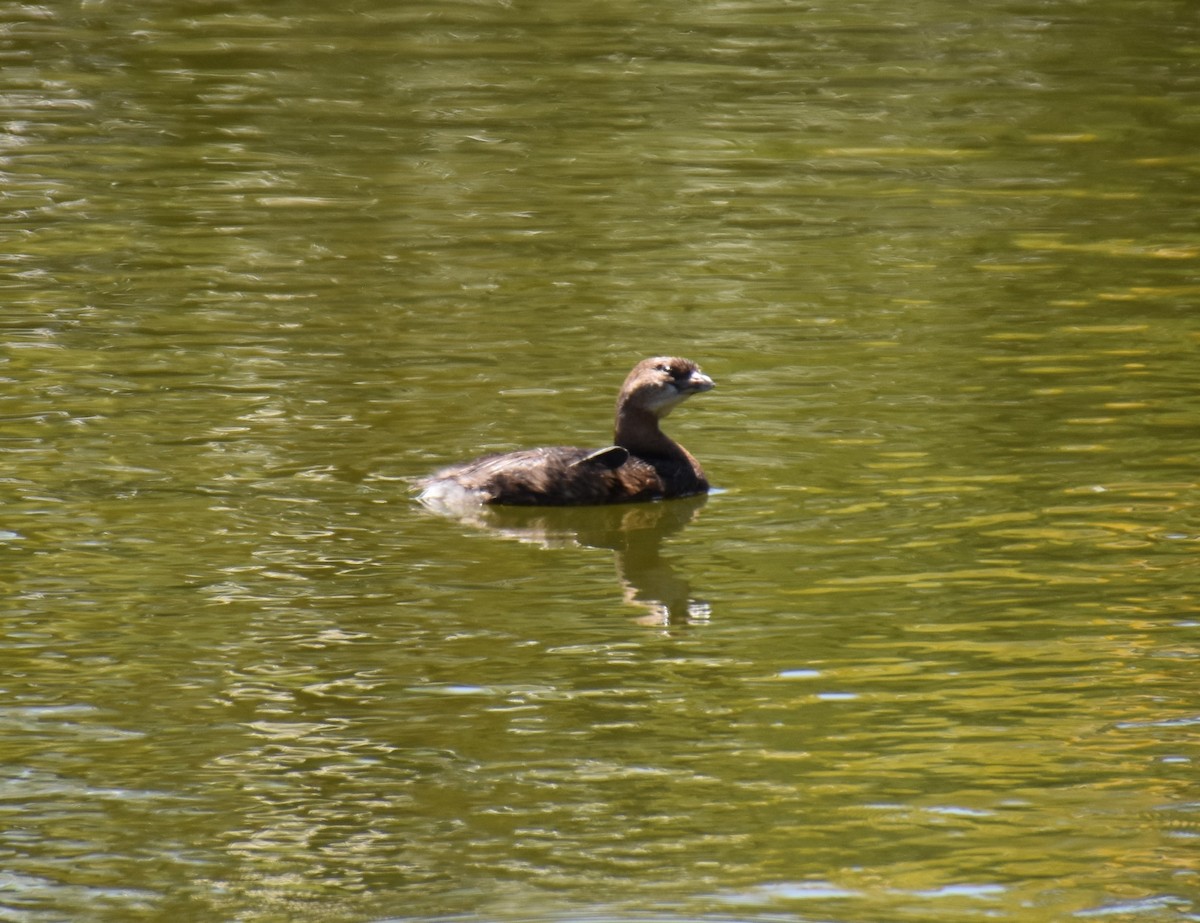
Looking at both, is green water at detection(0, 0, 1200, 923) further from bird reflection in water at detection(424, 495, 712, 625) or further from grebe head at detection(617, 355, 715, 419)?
grebe head at detection(617, 355, 715, 419)

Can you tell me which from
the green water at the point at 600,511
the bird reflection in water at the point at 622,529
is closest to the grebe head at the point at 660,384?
the green water at the point at 600,511

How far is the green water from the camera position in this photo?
788 cm

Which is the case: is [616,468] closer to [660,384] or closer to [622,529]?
[622,529]

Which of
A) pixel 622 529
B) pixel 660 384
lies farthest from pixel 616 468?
pixel 660 384

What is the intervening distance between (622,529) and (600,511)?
1.26 ft

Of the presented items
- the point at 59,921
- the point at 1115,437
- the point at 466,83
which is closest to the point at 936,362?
the point at 1115,437

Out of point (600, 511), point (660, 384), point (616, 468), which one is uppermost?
point (660, 384)

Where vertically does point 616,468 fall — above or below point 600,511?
above

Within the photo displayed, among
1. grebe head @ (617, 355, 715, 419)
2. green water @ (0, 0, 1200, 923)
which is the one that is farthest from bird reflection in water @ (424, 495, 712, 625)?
grebe head @ (617, 355, 715, 419)

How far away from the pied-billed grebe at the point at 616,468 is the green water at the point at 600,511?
15 cm

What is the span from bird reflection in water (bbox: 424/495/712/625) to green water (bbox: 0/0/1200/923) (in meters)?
0.05

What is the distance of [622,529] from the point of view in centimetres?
1207

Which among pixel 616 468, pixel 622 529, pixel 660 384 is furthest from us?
pixel 660 384

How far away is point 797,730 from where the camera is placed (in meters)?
8.82
